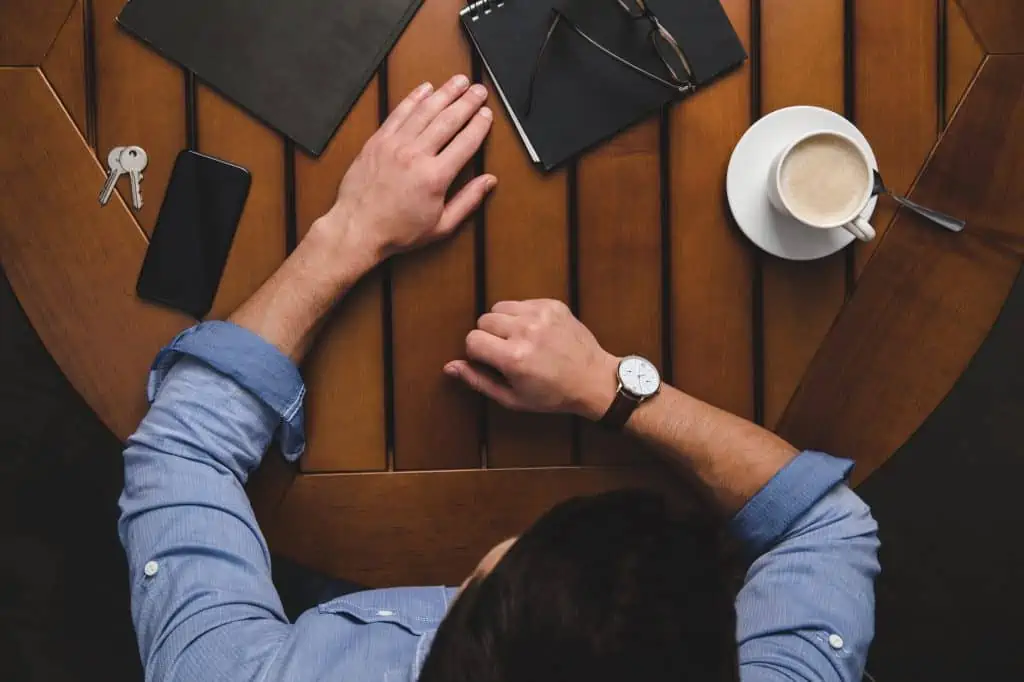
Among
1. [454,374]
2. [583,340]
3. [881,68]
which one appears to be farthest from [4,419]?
[881,68]

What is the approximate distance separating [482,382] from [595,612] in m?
0.31

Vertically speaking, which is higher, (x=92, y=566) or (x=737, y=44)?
(x=737, y=44)

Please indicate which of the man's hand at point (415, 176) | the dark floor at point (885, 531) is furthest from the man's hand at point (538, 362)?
the dark floor at point (885, 531)

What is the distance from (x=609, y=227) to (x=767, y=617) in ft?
1.26

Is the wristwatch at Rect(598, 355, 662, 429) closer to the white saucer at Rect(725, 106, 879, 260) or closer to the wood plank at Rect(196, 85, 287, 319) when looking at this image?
the white saucer at Rect(725, 106, 879, 260)

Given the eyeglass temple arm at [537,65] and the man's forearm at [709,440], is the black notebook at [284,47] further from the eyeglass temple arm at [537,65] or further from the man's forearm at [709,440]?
the man's forearm at [709,440]

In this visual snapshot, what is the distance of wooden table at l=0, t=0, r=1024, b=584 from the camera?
81 centimetres

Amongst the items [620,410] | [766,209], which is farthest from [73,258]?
[766,209]

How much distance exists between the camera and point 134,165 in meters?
0.81

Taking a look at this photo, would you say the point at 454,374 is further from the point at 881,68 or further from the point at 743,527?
the point at 881,68

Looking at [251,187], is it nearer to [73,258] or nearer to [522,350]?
[73,258]

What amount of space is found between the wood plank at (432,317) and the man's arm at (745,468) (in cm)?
3

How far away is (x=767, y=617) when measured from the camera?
75cm

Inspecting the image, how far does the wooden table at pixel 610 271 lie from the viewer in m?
0.81
